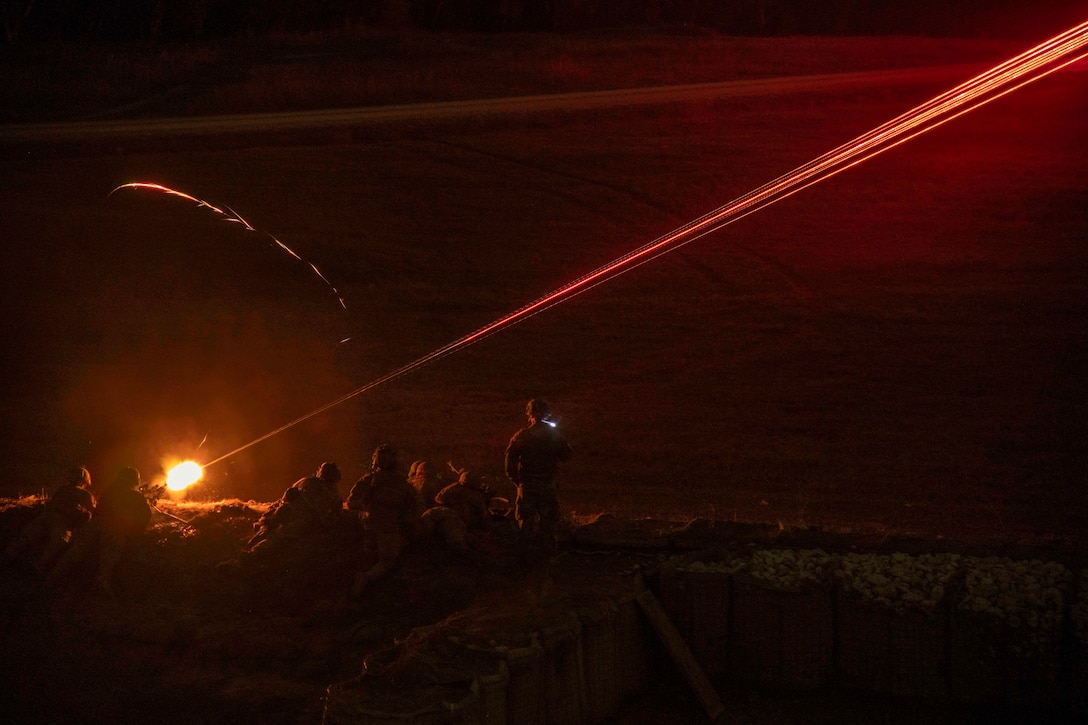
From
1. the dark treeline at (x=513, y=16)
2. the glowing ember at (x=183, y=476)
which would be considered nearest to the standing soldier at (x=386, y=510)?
the glowing ember at (x=183, y=476)

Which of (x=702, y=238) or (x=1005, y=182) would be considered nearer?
(x=702, y=238)

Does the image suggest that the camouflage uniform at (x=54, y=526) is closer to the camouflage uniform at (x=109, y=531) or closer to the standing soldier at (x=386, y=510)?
the camouflage uniform at (x=109, y=531)

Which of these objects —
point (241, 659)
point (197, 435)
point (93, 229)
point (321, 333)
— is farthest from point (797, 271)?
point (241, 659)

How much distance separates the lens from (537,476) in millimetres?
10984

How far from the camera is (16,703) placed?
9.38m

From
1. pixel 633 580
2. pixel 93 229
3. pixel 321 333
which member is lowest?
pixel 633 580

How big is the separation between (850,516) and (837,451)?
2468mm

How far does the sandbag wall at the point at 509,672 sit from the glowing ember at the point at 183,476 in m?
6.29

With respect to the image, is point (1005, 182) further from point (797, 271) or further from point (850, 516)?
point (850, 516)

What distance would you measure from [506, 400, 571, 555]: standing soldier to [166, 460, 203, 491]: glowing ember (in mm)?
5090

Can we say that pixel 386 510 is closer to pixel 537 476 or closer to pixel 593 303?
pixel 537 476

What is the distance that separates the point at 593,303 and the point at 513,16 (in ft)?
90.2

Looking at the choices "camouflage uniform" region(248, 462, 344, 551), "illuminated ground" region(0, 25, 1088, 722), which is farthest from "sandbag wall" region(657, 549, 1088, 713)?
"camouflage uniform" region(248, 462, 344, 551)

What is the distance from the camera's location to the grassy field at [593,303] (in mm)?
16828
